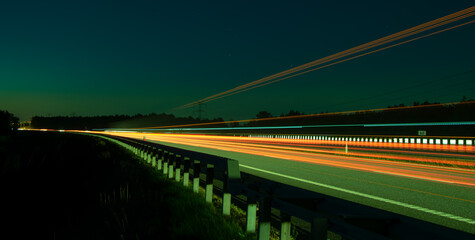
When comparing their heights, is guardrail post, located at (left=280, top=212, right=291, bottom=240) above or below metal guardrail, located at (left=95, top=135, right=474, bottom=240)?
below

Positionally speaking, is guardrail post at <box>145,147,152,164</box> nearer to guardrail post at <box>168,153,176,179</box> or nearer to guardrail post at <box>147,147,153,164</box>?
guardrail post at <box>147,147,153,164</box>

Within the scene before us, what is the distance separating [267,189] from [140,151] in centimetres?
1391

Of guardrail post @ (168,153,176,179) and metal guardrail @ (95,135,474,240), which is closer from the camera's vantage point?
metal guardrail @ (95,135,474,240)

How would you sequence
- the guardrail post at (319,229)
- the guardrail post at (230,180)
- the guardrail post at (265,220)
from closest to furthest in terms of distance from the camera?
1. the guardrail post at (319,229)
2. the guardrail post at (265,220)
3. the guardrail post at (230,180)

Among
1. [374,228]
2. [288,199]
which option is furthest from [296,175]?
[374,228]

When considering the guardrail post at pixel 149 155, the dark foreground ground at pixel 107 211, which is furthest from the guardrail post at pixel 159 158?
the guardrail post at pixel 149 155

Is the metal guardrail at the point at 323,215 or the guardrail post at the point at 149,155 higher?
the metal guardrail at the point at 323,215

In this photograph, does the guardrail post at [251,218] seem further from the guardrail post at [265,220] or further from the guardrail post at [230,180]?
the guardrail post at [265,220]

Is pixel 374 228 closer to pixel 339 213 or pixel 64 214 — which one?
pixel 339 213

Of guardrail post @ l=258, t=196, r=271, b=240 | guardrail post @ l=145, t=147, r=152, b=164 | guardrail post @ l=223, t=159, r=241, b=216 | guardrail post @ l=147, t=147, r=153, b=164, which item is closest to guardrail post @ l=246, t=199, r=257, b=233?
guardrail post @ l=223, t=159, r=241, b=216

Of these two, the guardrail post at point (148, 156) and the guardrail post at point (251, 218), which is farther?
the guardrail post at point (148, 156)

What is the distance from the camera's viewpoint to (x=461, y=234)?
235 centimetres

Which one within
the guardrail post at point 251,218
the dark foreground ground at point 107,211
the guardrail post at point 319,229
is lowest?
the dark foreground ground at point 107,211

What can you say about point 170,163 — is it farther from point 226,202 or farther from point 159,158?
point 226,202
